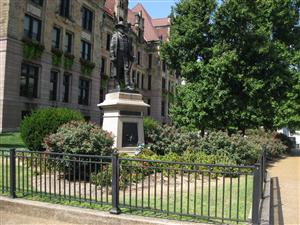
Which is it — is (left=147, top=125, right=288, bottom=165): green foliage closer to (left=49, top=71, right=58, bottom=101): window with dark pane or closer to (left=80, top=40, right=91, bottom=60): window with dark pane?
(left=49, top=71, right=58, bottom=101): window with dark pane

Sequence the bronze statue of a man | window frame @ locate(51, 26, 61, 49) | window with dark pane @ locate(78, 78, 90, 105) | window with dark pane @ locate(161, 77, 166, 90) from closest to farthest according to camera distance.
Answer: the bronze statue of a man, window frame @ locate(51, 26, 61, 49), window with dark pane @ locate(78, 78, 90, 105), window with dark pane @ locate(161, 77, 166, 90)

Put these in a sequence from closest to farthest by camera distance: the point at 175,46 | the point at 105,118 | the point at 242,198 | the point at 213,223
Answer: the point at 213,223 < the point at 242,198 < the point at 105,118 < the point at 175,46

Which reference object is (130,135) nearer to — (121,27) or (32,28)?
(121,27)

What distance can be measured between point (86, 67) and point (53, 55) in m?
5.22

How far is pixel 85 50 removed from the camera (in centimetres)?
3597

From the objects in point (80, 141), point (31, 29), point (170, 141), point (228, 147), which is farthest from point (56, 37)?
point (80, 141)

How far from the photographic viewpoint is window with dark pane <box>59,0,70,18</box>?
3228cm

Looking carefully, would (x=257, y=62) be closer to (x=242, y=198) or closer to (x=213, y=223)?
(x=242, y=198)

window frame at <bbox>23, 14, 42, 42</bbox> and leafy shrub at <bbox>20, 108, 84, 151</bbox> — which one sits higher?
window frame at <bbox>23, 14, 42, 42</bbox>

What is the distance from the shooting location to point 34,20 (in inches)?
1127

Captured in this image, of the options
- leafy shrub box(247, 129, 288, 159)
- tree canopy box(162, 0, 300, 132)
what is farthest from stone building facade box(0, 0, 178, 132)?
leafy shrub box(247, 129, 288, 159)

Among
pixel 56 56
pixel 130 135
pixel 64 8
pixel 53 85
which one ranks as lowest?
pixel 130 135

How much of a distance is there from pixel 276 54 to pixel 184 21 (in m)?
6.58

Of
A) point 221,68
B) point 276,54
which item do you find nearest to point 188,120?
point 221,68
